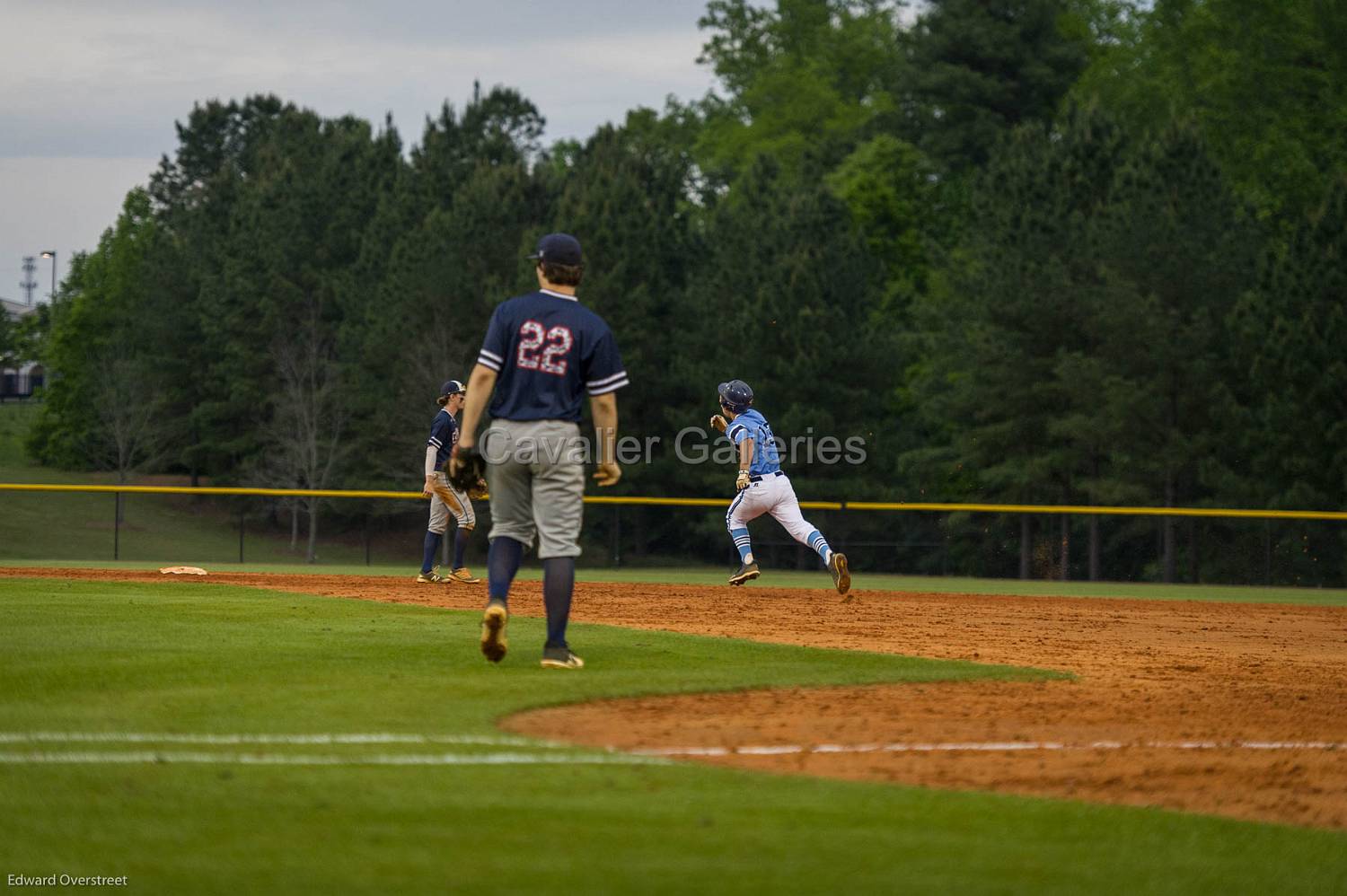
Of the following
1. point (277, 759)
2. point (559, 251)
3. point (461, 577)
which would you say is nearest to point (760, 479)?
point (461, 577)

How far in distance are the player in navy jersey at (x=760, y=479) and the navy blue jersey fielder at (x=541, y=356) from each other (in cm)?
817

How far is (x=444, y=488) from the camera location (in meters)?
17.5

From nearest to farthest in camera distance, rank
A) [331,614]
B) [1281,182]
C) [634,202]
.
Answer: [331,614] < [1281,182] < [634,202]

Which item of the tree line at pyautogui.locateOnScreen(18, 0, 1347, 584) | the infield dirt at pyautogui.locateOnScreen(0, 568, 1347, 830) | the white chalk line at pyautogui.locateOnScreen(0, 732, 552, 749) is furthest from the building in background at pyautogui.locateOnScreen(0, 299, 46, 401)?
the white chalk line at pyautogui.locateOnScreen(0, 732, 552, 749)

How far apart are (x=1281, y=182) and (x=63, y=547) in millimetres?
35903

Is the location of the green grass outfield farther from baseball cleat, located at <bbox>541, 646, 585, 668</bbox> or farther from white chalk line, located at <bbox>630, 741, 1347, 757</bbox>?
baseball cleat, located at <bbox>541, 646, 585, 668</bbox>

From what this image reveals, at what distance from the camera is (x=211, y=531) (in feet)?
143

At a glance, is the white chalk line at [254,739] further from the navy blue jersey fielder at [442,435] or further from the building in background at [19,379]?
the building in background at [19,379]

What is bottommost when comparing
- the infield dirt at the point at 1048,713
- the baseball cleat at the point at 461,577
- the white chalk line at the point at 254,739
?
the baseball cleat at the point at 461,577

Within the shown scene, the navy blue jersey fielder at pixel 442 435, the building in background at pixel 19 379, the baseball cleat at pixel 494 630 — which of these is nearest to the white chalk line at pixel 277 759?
the baseball cleat at pixel 494 630

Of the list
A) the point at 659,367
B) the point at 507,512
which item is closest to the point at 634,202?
the point at 659,367

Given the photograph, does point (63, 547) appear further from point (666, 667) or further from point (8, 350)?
point (8, 350)

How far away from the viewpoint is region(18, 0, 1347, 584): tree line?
3784cm

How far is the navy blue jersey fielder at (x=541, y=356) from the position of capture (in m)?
8.45
